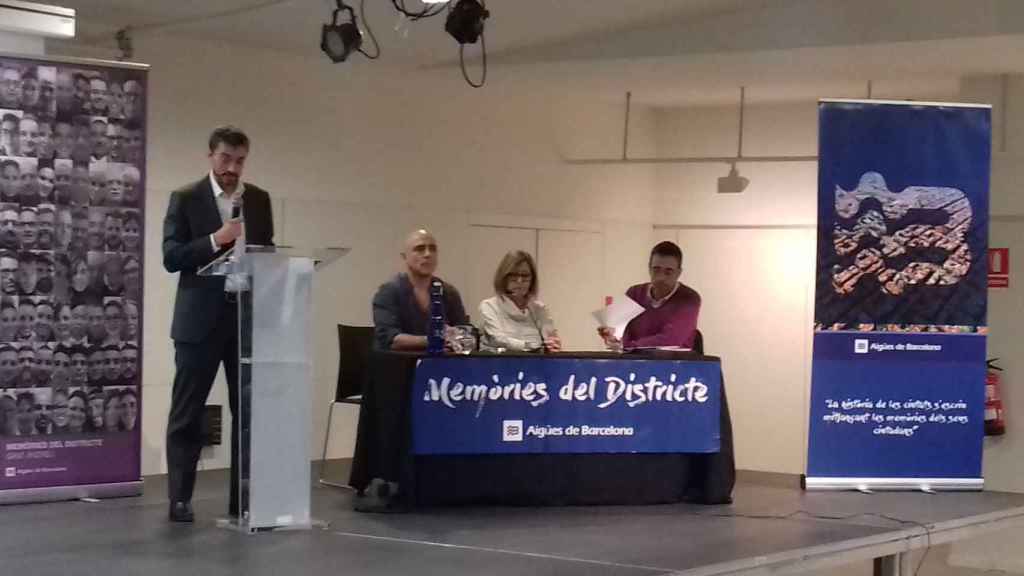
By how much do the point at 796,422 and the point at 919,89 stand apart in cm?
240

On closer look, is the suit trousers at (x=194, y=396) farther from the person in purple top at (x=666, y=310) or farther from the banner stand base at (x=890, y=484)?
the banner stand base at (x=890, y=484)

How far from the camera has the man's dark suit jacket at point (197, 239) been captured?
15.5ft

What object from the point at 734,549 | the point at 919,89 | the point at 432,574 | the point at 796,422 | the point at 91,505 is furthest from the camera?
the point at 796,422

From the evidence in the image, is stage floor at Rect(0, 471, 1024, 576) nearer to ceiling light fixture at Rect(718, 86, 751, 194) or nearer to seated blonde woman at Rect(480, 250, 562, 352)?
seated blonde woman at Rect(480, 250, 562, 352)

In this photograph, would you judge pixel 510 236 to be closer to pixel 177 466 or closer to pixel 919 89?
pixel 919 89

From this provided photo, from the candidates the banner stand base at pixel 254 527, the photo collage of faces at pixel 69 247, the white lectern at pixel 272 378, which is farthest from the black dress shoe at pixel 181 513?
the photo collage of faces at pixel 69 247

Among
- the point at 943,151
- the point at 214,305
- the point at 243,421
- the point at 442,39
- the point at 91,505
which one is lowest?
the point at 91,505

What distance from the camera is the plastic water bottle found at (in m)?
5.25

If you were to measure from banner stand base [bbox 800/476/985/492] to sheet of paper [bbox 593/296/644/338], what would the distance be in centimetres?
120

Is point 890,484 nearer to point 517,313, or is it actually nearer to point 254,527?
point 517,313

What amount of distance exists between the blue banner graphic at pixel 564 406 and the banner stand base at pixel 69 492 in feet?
4.47

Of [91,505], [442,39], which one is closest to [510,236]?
[442,39]

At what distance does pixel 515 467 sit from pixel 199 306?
4.81ft

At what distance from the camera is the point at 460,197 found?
27.4 feet
